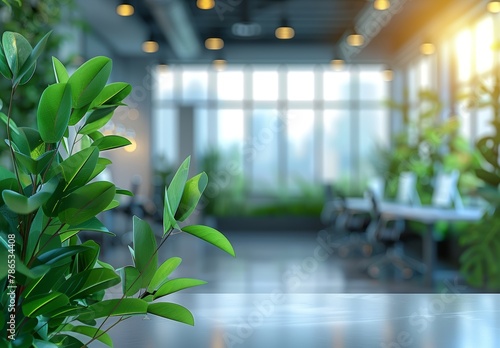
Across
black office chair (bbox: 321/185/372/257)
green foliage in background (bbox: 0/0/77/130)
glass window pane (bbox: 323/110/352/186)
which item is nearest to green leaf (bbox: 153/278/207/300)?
green foliage in background (bbox: 0/0/77/130)

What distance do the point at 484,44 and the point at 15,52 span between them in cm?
1109

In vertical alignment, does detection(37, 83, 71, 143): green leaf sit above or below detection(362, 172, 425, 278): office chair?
above

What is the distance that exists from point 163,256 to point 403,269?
11.0 ft

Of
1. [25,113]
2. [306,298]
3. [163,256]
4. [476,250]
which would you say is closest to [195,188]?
[306,298]

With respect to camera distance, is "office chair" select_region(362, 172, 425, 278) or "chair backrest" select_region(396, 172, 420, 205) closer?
"office chair" select_region(362, 172, 425, 278)

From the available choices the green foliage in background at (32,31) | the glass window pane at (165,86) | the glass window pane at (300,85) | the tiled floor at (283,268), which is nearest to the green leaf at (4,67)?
the green foliage in background at (32,31)

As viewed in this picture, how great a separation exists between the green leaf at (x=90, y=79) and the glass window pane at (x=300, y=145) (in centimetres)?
1629

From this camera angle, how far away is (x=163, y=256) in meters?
9.55

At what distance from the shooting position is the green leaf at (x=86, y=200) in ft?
2.16

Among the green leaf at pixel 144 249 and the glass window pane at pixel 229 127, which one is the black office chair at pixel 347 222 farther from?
the green leaf at pixel 144 249

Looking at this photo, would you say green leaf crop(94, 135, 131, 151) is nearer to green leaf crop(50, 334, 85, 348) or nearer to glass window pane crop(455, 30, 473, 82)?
green leaf crop(50, 334, 85, 348)

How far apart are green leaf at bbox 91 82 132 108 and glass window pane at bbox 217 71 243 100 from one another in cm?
1621

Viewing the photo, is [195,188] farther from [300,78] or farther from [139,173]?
[300,78]

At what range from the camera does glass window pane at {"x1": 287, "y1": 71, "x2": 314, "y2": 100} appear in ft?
55.4
